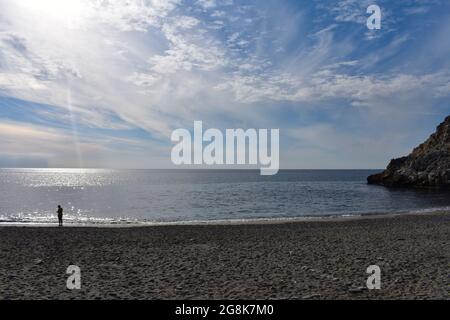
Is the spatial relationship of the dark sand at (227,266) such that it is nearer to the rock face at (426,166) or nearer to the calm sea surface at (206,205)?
the calm sea surface at (206,205)

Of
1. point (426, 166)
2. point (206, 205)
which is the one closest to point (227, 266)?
point (206, 205)

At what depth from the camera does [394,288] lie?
1041 centimetres

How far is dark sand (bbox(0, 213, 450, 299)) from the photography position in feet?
33.6

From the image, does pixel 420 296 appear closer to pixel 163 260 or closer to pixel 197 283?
pixel 197 283

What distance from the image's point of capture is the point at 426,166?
90.1m

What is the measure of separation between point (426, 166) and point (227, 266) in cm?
9417

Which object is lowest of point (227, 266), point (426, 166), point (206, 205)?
point (206, 205)

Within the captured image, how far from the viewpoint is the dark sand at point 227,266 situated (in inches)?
403

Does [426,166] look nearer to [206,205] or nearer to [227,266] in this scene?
[206,205]

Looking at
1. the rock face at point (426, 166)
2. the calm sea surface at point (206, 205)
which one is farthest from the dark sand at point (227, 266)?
the rock face at point (426, 166)

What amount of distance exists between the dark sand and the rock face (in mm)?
71555

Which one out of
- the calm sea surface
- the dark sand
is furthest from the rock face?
the dark sand

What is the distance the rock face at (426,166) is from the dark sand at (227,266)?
71.6m

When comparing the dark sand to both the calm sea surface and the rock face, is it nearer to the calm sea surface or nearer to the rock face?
the calm sea surface
